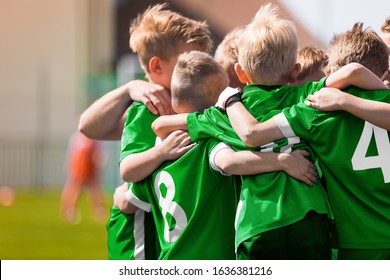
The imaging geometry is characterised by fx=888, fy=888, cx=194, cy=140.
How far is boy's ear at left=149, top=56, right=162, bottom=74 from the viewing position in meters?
3.63

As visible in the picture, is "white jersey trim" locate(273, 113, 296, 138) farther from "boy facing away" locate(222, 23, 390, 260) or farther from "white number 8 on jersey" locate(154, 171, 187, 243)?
"white number 8 on jersey" locate(154, 171, 187, 243)

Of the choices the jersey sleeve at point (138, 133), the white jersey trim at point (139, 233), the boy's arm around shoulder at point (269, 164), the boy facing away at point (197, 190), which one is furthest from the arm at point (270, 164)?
the white jersey trim at point (139, 233)

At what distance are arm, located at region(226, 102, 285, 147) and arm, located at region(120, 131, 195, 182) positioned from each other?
0.28 meters

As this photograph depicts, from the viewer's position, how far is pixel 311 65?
3564 mm

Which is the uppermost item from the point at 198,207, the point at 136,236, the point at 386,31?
the point at 386,31

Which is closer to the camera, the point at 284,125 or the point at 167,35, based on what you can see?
the point at 284,125

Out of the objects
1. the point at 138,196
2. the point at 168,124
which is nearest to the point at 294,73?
the point at 168,124

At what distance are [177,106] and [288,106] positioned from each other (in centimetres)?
45

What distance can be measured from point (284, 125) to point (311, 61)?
644 mm

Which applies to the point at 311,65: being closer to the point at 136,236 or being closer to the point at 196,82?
the point at 196,82

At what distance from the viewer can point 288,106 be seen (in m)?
3.12

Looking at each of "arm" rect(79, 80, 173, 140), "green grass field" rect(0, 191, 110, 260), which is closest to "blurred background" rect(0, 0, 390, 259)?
"green grass field" rect(0, 191, 110, 260)

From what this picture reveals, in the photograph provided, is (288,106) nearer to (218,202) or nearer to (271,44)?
(271,44)
